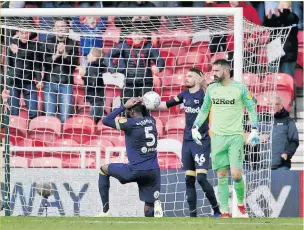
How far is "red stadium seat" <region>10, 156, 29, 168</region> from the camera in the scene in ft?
48.4

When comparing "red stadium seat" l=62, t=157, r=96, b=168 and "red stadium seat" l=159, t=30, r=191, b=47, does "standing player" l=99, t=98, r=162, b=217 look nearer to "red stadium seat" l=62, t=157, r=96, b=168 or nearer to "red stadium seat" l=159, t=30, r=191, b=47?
"red stadium seat" l=62, t=157, r=96, b=168

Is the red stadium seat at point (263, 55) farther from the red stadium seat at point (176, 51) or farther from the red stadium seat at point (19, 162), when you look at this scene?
the red stadium seat at point (19, 162)

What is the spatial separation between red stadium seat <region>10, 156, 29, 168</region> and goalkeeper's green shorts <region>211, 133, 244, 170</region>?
13.9 feet

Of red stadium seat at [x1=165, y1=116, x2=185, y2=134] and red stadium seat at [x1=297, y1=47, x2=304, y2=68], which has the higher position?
red stadium seat at [x1=297, y1=47, x2=304, y2=68]

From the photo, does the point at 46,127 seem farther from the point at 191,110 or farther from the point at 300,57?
the point at 300,57

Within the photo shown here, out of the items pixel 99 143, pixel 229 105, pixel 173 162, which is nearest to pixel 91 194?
pixel 173 162

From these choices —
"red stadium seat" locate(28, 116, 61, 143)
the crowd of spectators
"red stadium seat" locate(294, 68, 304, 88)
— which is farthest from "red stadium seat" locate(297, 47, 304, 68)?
"red stadium seat" locate(28, 116, 61, 143)

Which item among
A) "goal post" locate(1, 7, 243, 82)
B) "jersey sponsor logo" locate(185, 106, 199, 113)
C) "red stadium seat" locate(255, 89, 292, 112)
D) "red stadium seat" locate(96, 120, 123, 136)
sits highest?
"goal post" locate(1, 7, 243, 82)

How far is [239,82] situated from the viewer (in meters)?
11.4

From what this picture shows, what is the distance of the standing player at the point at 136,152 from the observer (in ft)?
38.1

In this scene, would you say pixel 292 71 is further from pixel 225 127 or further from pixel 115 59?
pixel 225 127

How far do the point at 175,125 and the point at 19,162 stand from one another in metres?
2.35

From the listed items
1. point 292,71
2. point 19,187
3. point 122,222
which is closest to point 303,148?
point 292,71

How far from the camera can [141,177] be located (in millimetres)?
11680
